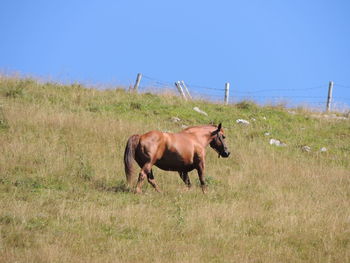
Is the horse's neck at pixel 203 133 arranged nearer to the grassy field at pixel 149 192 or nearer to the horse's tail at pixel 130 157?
the grassy field at pixel 149 192

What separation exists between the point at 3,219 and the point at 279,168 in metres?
9.80

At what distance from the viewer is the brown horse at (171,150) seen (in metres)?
12.9

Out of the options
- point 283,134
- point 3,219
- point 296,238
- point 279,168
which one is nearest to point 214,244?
point 296,238

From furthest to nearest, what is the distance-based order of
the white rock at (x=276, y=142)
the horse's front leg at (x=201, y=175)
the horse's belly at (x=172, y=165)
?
the white rock at (x=276, y=142)
the horse's front leg at (x=201, y=175)
the horse's belly at (x=172, y=165)

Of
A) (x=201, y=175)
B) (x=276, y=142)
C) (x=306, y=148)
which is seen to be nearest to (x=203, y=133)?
(x=201, y=175)

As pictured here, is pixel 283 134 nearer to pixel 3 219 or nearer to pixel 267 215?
pixel 267 215

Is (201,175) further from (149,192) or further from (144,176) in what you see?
(144,176)

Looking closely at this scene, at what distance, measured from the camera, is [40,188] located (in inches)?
493

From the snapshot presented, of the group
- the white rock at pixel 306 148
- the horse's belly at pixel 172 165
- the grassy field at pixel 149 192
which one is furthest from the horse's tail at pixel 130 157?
the white rock at pixel 306 148

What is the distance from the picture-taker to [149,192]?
→ 1316 centimetres

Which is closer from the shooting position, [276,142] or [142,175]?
[142,175]

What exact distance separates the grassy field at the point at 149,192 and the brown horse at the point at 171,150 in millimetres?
535

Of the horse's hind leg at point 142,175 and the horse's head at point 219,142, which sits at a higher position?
the horse's head at point 219,142

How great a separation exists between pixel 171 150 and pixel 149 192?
109 centimetres
